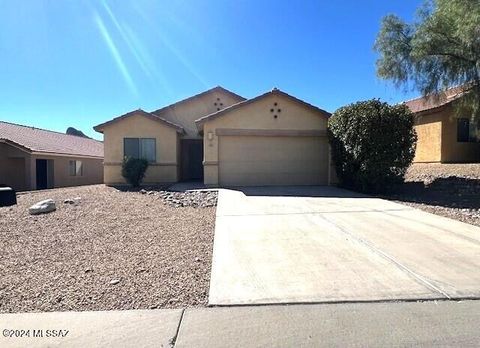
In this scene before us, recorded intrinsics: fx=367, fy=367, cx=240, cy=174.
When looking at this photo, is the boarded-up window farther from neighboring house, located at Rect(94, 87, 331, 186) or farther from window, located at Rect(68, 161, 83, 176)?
window, located at Rect(68, 161, 83, 176)

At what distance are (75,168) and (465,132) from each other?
2553cm

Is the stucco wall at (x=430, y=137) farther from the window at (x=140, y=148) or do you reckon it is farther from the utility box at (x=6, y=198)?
the utility box at (x=6, y=198)

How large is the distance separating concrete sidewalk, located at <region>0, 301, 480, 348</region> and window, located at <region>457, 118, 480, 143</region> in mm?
17289

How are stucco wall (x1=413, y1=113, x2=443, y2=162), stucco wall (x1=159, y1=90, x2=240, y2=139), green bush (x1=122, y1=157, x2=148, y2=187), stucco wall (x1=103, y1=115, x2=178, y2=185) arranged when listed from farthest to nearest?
stucco wall (x1=159, y1=90, x2=240, y2=139) < stucco wall (x1=413, y1=113, x2=443, y2=162) < stucco wall (x1=103, y1=115, x2=178, y2=185) < green bush (x1=122, y1=157, x2=148, y2=187)

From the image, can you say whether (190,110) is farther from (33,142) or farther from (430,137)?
(430,137)

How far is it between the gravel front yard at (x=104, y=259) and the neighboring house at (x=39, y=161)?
14.4 m

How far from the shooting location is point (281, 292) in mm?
4281

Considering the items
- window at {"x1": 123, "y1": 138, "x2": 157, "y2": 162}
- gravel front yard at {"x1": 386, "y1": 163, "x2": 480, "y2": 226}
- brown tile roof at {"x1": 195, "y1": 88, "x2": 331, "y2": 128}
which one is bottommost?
gravel front yard at {"x1": 386, "y1": 163, "x2": 480, "y2": 226}

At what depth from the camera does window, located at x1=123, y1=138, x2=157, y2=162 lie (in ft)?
59.5

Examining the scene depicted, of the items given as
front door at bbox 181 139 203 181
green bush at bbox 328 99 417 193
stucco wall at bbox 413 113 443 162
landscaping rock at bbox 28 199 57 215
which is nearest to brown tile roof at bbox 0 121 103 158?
front door at bbox 181 139 203 181

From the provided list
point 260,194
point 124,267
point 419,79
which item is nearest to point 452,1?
point 419,79

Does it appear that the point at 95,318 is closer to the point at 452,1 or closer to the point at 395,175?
the point at 395,175

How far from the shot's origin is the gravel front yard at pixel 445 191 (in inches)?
385

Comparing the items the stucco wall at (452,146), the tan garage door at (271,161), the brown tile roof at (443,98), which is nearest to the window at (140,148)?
the tan garage door at (271,161)
